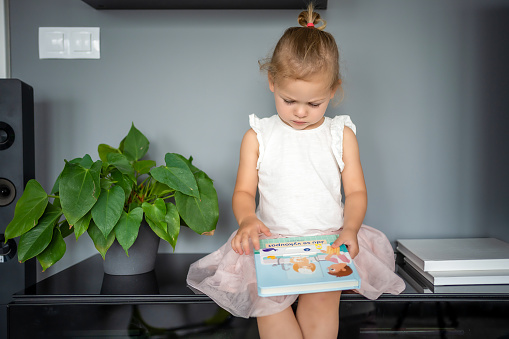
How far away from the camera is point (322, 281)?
748 mm

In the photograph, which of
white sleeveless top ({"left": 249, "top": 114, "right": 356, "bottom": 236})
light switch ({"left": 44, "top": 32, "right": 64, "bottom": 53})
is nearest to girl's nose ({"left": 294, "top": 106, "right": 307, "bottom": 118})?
white sleeveless top ({"left": 249, "top": 114, "right": 356, "bottom": 236})

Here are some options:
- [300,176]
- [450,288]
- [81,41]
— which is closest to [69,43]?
[81,41]

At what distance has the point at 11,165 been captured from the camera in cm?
106

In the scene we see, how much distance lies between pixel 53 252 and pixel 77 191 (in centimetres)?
17

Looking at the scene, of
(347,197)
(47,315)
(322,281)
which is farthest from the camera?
(347,197)

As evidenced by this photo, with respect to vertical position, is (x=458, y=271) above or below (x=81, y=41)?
below

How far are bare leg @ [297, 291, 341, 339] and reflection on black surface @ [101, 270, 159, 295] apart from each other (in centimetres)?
33

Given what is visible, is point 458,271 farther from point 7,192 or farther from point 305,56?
point 7,192

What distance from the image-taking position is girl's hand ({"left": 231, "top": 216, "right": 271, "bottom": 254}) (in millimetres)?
855

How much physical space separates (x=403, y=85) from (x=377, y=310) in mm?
741

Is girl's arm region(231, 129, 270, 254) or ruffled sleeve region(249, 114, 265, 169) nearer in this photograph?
girl's arm region(231, 129, 270, 254)

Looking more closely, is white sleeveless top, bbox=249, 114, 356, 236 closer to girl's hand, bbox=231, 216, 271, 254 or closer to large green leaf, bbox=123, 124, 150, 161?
girl's hand, bbox=231, 216, 271, 254

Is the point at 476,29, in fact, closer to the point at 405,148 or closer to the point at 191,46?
the point at 405,148

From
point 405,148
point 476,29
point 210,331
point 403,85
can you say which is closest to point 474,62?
point 476,29
